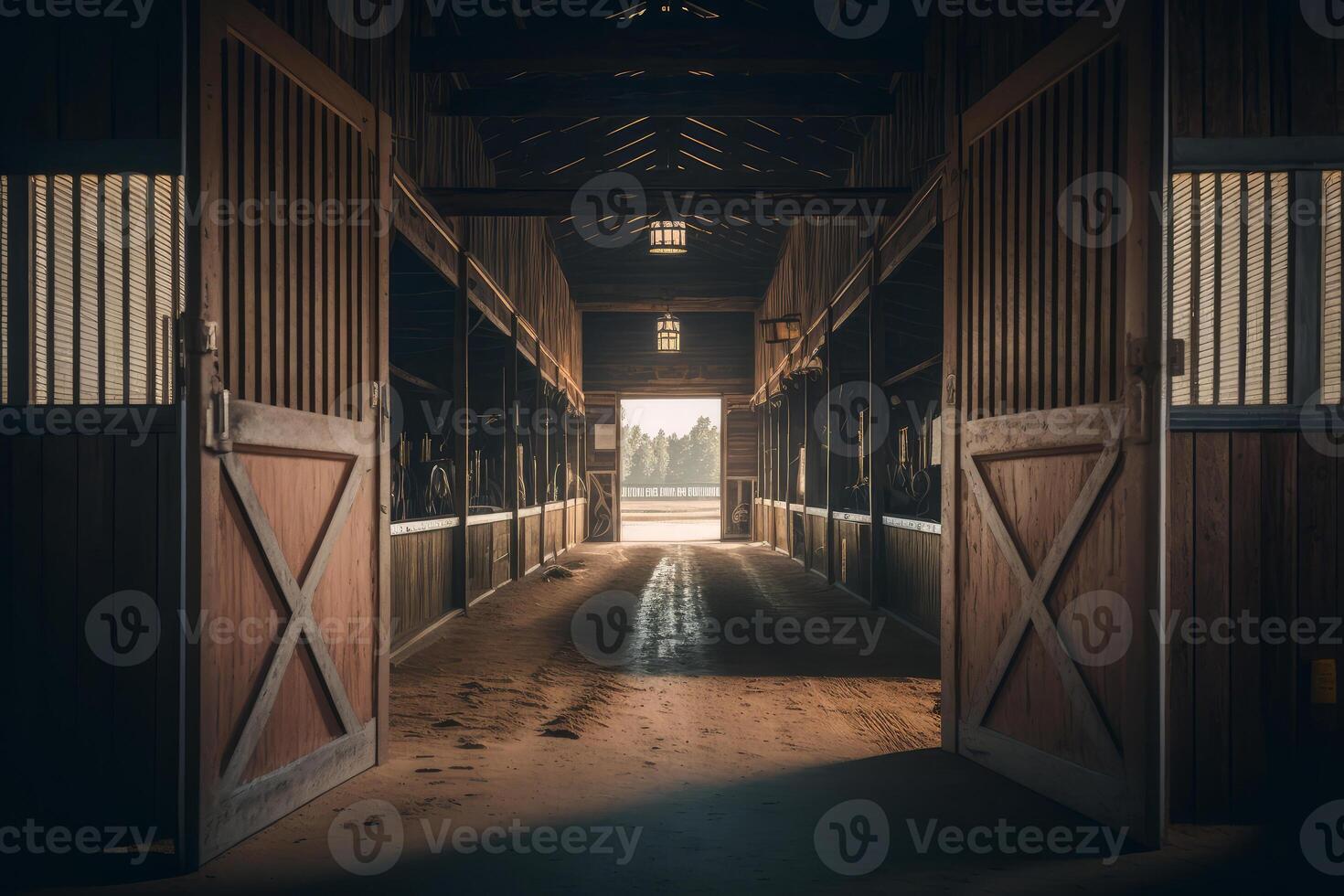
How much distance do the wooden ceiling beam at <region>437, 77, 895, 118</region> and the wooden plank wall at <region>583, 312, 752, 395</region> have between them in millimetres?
14980

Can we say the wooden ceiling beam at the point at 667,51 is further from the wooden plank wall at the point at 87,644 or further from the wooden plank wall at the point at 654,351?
the wooden plank wall at the point at 654,351

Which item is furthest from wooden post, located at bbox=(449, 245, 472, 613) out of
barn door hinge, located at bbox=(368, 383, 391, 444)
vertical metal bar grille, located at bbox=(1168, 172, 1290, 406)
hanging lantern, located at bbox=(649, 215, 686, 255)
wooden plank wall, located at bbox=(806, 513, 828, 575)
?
vertical metal bar grille, located at bbox=(1168, 172, 1290, 406)

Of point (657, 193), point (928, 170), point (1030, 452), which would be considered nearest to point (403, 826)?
point (1030, 452)

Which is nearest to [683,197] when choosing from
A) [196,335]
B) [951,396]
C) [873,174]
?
[873,174]

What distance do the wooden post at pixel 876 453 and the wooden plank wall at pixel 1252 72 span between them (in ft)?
19.7

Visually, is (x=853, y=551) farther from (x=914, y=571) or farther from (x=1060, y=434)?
(x=1060, y=434)

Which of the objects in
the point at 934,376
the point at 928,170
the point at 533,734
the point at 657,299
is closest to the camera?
the point at 533,734

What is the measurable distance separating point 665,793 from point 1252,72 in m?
4.13

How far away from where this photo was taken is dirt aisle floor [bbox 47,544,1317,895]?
322cm

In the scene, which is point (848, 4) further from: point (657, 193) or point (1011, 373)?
point (1011, 373)

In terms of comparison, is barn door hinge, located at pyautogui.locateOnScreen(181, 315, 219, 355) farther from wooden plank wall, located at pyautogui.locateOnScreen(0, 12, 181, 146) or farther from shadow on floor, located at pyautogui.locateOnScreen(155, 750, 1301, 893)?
shadow on floor, located at pyautogui.locateOnScreen(155, 750, 1301, 893)

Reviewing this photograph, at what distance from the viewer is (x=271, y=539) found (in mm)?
3736

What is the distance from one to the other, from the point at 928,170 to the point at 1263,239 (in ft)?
14.0

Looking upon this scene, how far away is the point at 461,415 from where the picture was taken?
980 cm
